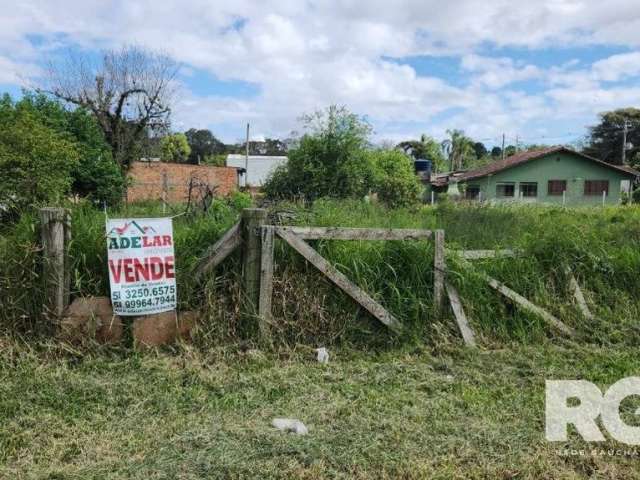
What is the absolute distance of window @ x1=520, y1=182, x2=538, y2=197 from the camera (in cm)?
3484

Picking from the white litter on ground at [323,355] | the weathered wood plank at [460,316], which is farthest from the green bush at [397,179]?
the white litter on ground at [323,355]

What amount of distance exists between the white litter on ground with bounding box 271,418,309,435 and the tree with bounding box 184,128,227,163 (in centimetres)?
7017

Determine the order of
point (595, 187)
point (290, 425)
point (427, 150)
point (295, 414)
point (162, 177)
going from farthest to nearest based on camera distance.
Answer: point (427, 150) → point (595, 187) → point (162, 177) → point (295, 414) → point (290, 425)

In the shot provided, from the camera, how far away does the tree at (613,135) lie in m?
45.9

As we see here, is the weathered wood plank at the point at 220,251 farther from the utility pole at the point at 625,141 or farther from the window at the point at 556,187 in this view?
the utility pole at the point at 625,141

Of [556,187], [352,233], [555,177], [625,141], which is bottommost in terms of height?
[352,233]

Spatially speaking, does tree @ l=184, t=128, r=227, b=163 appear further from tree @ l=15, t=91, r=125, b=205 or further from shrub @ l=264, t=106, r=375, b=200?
shrub @ l=264, t=106, r=375, b=200

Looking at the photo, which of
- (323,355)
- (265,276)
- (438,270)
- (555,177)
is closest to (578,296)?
(438,270)

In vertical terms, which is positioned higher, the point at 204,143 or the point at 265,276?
the point at 204,143

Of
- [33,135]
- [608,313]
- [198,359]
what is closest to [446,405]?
[198,359]

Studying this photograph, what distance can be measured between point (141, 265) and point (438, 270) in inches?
111

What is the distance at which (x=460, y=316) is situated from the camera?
4879 millimetres

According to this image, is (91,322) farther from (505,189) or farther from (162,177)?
(505,189)

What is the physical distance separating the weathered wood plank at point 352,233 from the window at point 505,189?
106 feet
